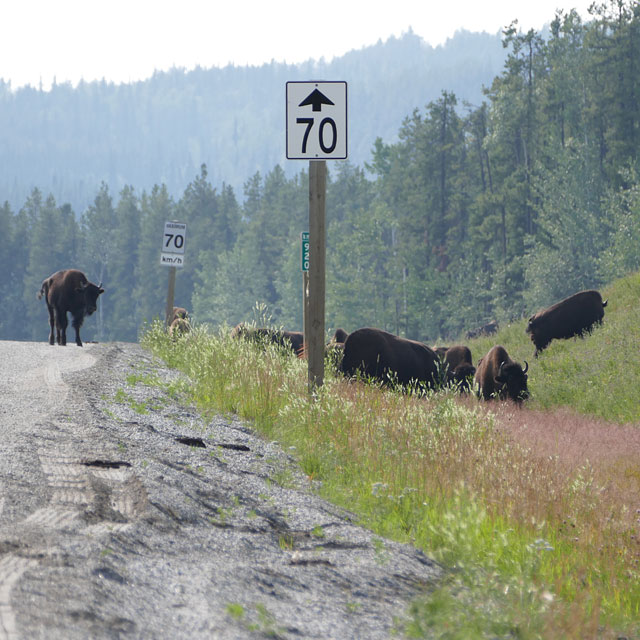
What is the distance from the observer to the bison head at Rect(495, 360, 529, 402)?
18562 mm

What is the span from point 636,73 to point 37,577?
187ft

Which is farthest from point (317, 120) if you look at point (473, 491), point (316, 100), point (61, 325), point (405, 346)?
point (61, 325)

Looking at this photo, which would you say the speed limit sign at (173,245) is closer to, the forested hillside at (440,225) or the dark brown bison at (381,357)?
the dark brown bison at (381,357)

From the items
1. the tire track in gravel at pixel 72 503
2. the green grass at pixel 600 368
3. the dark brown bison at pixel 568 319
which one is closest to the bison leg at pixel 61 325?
the green grass at pixel 600 368

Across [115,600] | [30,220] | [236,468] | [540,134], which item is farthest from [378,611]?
[30,220]

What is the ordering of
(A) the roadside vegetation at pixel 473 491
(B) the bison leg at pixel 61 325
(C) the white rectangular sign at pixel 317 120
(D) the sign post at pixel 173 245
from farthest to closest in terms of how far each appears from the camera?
1. (D) the sign post at pixel 173 245
2. (B) the bison leg at pixel 61 325
3. (C) the white rectangular sign at pixel 317 120
4. (A) the roadside vegetation at pixel 473 491

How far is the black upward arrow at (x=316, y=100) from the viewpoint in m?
10.6

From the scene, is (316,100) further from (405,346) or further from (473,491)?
(405,346)

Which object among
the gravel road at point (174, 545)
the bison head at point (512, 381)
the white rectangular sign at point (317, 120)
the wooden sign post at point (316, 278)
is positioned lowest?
the bison head at point (512, 381)

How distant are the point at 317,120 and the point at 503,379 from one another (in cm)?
974

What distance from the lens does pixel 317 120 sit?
10.6m

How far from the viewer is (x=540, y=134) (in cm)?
6091

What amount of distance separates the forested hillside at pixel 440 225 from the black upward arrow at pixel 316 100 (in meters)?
5.23

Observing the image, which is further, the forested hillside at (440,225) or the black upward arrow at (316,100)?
the forested hillside at (440,225)
